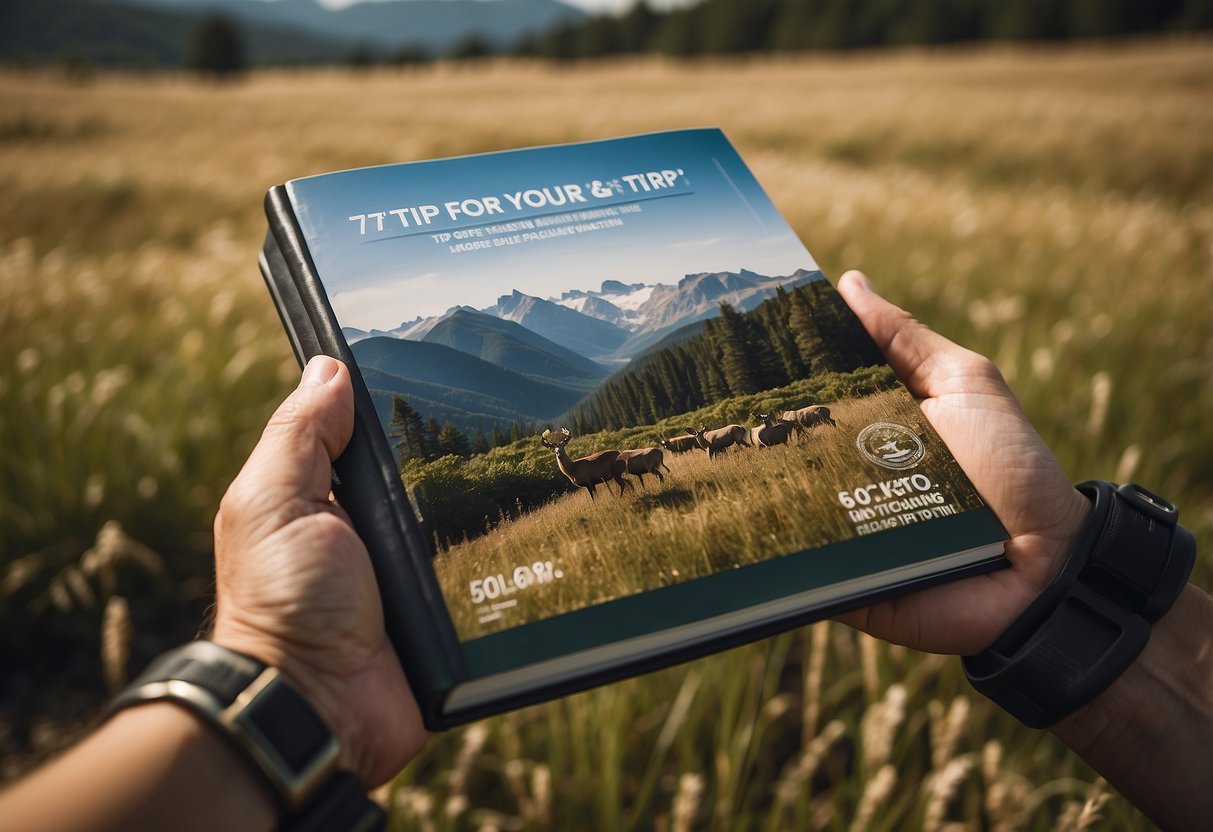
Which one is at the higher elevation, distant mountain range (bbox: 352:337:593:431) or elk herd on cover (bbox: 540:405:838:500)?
distant mountain range (bbox: 352:337:593:431)

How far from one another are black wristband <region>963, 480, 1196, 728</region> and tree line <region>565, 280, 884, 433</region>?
41 cm

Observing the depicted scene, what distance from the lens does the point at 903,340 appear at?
4.83ft

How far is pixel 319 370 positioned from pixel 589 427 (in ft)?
1.14

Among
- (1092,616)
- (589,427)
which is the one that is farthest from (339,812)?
(1092,616)

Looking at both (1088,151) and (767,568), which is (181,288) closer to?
(767,568)

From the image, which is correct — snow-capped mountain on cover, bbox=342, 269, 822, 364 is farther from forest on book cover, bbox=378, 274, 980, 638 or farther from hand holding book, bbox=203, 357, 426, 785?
hand holding book, bbox=203, 357, 426, 785

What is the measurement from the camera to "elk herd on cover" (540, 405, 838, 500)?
1016mm

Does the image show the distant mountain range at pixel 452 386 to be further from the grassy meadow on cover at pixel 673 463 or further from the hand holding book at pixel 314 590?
the grassy meadow on cover at pixel 673 463

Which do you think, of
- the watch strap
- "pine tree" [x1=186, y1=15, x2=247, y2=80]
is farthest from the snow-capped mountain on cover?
"pine tree" [x1=186, y1=15, x2=247, y2=80]

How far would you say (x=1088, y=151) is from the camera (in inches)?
321

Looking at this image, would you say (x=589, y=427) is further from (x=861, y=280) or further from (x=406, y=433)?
(x=861, y=280)

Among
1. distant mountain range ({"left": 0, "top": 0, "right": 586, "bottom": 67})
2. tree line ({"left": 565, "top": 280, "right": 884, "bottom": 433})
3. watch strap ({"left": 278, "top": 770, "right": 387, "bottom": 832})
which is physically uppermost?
tree line ({"left": 565, "top": 280, "right": 884, "bottom": 433})

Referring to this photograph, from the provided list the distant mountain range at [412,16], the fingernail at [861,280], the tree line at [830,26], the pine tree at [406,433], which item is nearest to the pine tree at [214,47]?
the tree line at [830,26]

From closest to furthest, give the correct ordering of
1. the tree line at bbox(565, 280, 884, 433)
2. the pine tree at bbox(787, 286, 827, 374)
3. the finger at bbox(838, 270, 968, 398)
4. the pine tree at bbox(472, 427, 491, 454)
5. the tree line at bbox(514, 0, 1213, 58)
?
the pine tree at bbox(472, 427, 491, 454)
the tree line at bbox(565, 280, 884, 433)
the pine tree at bbox(787, 286, 827, 374)
the finger at bbox(838, 270, 968, 398)
the tree line at bbox(514, 0, 1213, 58)
